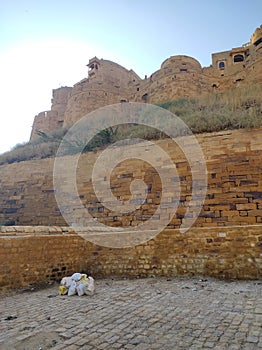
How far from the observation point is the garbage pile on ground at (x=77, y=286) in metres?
4.90

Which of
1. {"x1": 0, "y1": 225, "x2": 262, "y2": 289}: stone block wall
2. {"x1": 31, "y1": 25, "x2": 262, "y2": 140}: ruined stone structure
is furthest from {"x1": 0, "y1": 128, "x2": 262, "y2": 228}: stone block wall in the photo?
{"x1": 31, "y1": 25, "x2": 262, "y2": 140}: ruined stone structure

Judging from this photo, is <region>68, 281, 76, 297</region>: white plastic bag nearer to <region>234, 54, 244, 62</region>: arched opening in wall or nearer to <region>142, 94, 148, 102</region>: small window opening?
<region>142, 94, 148, 102</region>: small window opening

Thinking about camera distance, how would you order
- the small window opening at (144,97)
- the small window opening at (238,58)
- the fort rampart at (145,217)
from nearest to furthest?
the fort rampart at (145,217)
the small window opening at (144,97)
the small window opening at (238,58)

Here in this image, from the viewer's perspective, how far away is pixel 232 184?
8.26 meters

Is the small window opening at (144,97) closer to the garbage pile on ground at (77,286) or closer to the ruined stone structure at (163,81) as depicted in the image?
the ruined stone structure at (163,81)

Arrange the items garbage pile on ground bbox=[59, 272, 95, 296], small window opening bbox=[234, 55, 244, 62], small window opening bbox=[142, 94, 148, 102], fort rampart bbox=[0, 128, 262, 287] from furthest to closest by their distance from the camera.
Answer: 1. small window opening bbox=[234, 55, 244, 62]
2. small window opening bbox=[142, 94, 148, 102]
3. fort rampart bbox=[0, 128, 262, 287]
4. garbage pile on ground bbox=[59, 272, 95, 296]

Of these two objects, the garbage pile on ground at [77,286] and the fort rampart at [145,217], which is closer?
the garbage pile on ground at [77,286]

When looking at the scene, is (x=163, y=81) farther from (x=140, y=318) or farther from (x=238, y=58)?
(x=140, y=318)

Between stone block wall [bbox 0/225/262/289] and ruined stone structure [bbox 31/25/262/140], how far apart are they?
46.0ft

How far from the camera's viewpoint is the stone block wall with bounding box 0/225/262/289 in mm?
5375

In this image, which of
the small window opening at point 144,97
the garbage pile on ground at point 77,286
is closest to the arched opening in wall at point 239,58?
the small window opening at point 144,97

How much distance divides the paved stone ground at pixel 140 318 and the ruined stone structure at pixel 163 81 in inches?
611

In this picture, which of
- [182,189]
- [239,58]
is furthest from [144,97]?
[182,189]

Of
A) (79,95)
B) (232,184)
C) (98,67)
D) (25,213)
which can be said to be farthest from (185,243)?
(98,67)
